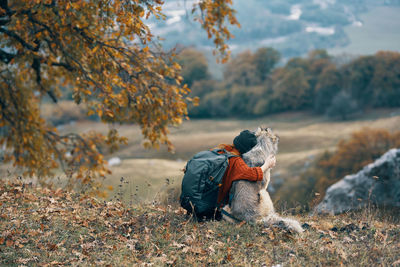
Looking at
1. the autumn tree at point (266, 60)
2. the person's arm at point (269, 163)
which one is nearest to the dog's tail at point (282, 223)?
the person's arm at point (269, 163)

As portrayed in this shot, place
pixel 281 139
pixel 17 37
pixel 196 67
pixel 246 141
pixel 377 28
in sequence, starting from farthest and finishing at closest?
pixel 377 28 → pixel 196 67 → pixel 281 139 → pixel 17 37 → pixel 246 141

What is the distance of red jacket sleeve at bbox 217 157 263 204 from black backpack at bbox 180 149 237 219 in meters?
0.14

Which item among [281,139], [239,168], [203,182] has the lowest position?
[281,139]

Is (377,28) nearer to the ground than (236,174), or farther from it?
farther from it

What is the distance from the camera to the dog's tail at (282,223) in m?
6.32

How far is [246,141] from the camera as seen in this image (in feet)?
22.7

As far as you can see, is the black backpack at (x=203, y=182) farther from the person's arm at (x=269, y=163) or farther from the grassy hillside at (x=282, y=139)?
the grassy hillside at (x=282, y=139)

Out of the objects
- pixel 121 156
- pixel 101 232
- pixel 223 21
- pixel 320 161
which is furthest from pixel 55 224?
pixel 121 156

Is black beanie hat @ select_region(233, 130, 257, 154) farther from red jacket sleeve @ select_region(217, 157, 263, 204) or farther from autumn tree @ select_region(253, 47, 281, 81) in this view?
autumn tree @ select_region(253, 47, 281, 81)

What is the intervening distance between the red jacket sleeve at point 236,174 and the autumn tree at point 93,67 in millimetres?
3888

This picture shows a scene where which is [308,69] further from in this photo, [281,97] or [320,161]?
[320,161]

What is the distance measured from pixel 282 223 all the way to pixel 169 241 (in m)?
1.94

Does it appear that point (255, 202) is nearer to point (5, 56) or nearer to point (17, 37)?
point (17, 37)

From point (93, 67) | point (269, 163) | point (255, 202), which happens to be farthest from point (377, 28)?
point (255, 202)
